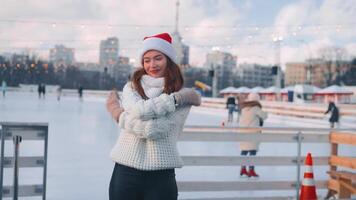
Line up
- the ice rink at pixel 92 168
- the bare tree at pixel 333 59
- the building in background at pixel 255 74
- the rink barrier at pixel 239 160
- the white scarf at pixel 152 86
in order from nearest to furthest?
1. the white scarf at pixel 152 86
2. the rink barrier at pixel 239 160
3. the ice rink at pixel 92 168
4. the bare tree at pixel 333 59
5. the building in background at pixel 255 74

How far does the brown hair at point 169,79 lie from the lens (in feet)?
7.32

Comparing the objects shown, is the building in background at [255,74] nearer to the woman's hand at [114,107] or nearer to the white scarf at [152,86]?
the woman's hand at [114,107]

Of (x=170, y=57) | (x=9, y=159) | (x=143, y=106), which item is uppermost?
(x=170, y=57)

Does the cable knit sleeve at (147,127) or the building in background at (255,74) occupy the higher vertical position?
the building in background at (255,74)

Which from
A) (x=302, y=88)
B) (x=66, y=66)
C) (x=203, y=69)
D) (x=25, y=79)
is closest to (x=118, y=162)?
(x=302, y=88)

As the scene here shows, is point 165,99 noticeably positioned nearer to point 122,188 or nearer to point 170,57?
point 170,57

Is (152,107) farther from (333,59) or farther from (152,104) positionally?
(333,59)

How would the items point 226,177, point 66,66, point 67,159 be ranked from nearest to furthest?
1. point 226,177
2. point 67,159
3. point 66,66

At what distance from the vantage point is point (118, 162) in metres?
2.22

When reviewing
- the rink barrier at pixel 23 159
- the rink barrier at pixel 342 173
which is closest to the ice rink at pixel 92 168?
the rink barrier at pixel 342 173

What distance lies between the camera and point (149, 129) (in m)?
2.12

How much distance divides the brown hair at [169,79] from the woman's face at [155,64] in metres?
0.02

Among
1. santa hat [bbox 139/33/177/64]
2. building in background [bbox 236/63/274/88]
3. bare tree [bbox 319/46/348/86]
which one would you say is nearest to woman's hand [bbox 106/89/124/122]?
santa hat [bbox 139/33/177/64]

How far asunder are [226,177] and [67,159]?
2567 millimetres
